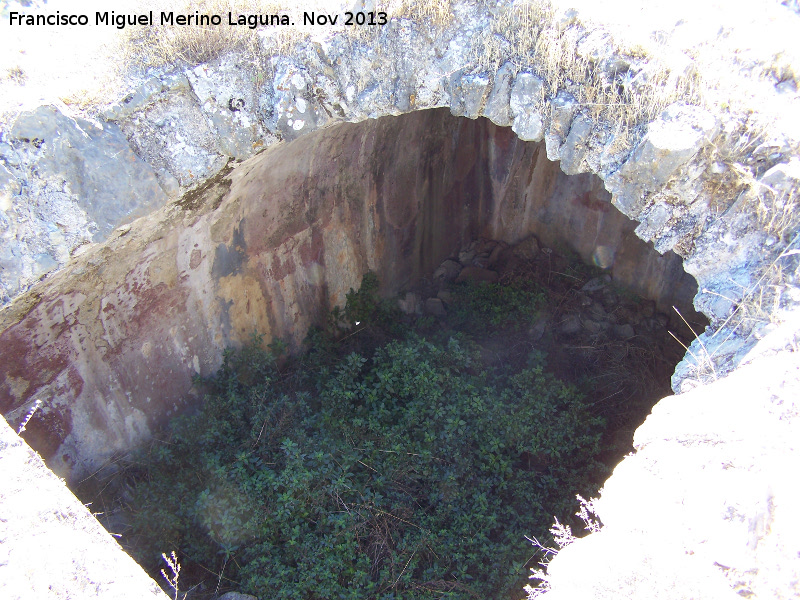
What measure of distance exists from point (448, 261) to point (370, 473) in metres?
3.00

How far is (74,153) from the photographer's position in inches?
108

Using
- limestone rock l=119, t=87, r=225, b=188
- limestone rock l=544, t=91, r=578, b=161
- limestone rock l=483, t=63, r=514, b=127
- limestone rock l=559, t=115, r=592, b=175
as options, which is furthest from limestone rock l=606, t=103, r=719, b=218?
limestone rock l=119, t=87, r=225, b=188

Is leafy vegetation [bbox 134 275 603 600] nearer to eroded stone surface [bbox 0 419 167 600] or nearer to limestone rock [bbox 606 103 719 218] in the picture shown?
eroded stone surface [bbox 0 419 167 600]

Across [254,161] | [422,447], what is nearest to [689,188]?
[422,447]

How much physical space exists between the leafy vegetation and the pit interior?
10cm

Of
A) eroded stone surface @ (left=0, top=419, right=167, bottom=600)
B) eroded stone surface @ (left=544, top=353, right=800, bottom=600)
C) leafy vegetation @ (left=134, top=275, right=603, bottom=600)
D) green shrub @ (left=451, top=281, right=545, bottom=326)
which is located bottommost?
leafy vegetation @ (left=134, top=275, right=603, bottom=600)

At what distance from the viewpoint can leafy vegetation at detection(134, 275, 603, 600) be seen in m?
3.31

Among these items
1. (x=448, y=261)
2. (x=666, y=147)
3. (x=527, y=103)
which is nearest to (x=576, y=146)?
(x=527, y=103)

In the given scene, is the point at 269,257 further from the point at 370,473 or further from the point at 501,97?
the point at 501,97

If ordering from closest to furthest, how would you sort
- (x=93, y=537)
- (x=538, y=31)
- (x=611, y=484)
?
1. (x=93, y=537)
2. (x=611, y=484)
3. (x=538, y=31)

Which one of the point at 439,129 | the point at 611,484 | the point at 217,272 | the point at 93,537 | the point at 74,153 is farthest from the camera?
the point at 439,129

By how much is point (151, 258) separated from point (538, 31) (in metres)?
2.68

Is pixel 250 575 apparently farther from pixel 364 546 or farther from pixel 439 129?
pixel 439 129

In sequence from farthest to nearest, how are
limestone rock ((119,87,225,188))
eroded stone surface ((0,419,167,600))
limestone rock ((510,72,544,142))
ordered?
limestone rock ((510,72,544,142))
limestone rock ((119,87,225,188))
eroded stone surface ((0,419,167,600))
